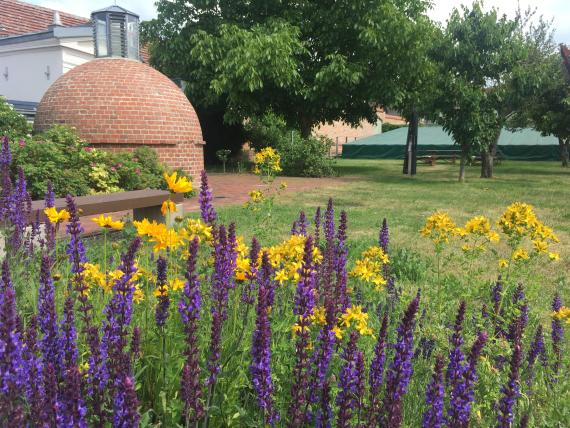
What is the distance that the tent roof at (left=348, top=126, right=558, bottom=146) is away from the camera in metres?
39.1

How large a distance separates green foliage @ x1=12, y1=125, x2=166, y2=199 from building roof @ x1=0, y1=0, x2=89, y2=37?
16.0 m

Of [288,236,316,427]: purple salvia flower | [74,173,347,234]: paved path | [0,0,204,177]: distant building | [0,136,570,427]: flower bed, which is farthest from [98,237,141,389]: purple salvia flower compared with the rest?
[0,0,204,177]: distant building

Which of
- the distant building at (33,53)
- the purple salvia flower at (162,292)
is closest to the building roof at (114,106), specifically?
the distant building at (33,53)

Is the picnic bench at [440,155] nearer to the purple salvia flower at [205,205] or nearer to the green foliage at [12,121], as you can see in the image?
the green foliage at [12,121]

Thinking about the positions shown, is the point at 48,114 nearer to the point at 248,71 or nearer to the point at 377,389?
the point at 248,71

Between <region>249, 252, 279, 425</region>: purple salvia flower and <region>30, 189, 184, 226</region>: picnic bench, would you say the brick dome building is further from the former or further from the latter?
<region>249, 252, 279, 425</region>: purple salvia flower

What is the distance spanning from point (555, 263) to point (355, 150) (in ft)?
123

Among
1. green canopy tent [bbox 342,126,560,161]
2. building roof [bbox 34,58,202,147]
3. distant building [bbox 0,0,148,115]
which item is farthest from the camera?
green canopy tent [bbox 342,126,560,161]

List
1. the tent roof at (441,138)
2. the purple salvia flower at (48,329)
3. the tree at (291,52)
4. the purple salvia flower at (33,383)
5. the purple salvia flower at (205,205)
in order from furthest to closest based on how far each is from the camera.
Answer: the tent roof at (441,138), the tree at (291,52), the purple salvia flower at (205,205), the purple salvia flower at (48,329), the purple salvia flower at (33,383)

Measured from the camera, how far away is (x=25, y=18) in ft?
83.0

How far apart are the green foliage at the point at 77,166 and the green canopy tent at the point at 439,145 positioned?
97.9 ft

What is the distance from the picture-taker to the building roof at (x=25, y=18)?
78.7 ft

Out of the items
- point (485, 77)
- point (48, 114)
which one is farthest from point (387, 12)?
point (48, 114)

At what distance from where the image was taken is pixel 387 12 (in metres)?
19.0
